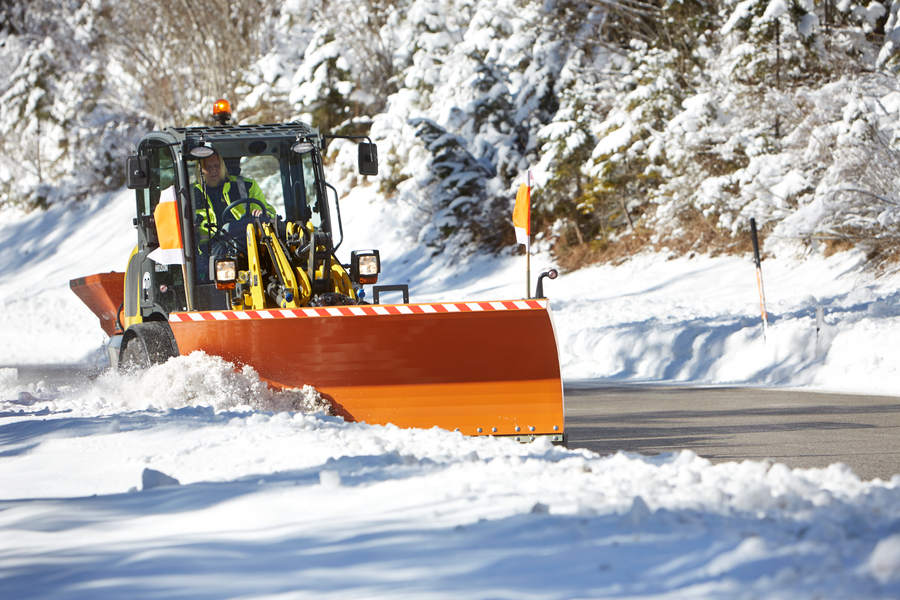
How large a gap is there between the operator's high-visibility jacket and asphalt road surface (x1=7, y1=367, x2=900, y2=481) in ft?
10.9

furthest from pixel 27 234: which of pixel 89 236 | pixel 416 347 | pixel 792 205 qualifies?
pixel 416 347

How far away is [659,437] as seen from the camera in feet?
23.3

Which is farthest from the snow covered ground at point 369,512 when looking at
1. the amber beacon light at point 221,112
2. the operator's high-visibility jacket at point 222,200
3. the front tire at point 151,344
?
the amber beacon light at point 221,112

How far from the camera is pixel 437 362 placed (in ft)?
22.1

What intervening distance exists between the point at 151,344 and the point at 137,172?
1477 mm

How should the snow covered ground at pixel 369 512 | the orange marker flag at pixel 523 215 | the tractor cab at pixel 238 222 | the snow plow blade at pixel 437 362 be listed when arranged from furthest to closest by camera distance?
the orange marker flag at pixel 523 215 < the tractor cab at pixel 238 222 < the snow plow blade at pixel 437 362 < the snow covered ground at pixel 369 512

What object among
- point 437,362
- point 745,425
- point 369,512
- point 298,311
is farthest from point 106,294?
point 369,512

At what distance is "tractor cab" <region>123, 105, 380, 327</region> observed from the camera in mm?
7719

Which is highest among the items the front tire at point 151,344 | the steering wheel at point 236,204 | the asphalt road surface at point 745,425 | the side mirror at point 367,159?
the side mirror at point 367,159

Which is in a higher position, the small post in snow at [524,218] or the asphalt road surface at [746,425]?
the small post in snow at [524,218]

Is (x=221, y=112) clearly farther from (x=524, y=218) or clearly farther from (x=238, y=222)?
(x=524, y=218)

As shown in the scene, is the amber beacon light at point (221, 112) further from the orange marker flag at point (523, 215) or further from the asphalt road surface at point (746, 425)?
the asphalt road surface at point (746, 425)

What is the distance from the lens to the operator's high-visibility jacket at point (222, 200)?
8.12 metres

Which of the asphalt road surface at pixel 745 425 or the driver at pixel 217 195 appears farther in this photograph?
the driver at pixel 217 195
